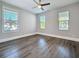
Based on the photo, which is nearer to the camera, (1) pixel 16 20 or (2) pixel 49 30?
(1) pixel 16 20

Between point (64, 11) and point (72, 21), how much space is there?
1.20 metres

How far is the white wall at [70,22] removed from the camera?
20.2 ft

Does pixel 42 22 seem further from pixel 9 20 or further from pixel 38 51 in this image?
pixel 38 51

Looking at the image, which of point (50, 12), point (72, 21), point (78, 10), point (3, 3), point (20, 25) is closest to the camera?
point (3, 3)

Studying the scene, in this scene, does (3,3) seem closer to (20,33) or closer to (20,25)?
(20,25)

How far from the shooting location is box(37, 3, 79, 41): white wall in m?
6.15

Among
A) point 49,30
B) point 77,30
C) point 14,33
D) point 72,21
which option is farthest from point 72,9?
point 14,33

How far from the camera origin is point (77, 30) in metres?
6.07

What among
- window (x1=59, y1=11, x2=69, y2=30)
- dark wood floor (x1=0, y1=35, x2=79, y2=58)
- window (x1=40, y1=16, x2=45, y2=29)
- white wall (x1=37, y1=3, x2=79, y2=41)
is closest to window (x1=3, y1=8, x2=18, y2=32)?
dark wood floor (x1=0, y1=35, x2=79, y2=58)

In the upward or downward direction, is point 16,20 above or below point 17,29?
above

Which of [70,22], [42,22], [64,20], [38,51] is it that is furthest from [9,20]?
[70,22]

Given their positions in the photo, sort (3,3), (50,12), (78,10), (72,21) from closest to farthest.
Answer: (3,3), (78,10), (72,21), (50,12)

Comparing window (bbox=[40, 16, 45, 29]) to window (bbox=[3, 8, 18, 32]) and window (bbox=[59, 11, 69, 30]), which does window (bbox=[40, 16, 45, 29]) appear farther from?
window (bbox=[3, 8, 18, 32])

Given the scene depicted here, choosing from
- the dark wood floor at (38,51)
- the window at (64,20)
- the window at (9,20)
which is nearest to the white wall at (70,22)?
the window at (64,20)
